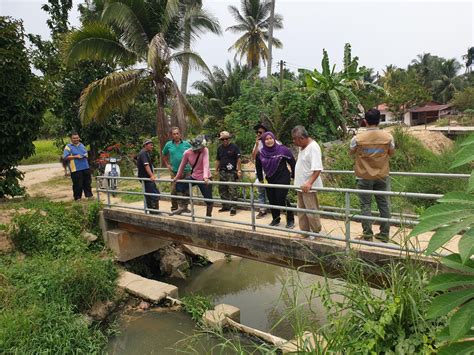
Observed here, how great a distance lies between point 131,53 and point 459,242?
11.9m

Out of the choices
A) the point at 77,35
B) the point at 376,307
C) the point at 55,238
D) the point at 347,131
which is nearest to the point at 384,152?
the point at 376,307

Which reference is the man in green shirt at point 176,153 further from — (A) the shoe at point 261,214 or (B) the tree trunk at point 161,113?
(B) the tree trunk at point 161,113

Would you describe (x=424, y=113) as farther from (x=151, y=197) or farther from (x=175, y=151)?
(x=175, y=151)

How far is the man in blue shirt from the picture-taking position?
861 centimetres

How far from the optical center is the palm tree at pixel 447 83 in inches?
1903

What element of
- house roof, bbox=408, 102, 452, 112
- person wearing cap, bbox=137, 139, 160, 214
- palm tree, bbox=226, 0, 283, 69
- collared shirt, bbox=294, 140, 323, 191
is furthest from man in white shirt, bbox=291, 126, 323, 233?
house roof, bbox=408, 102, 452, 112

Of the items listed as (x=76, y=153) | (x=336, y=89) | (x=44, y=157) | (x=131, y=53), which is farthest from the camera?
(x=44, y=157)

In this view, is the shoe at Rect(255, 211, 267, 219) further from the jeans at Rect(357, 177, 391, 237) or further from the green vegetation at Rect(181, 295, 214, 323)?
the jeans at Rect(357, 177, 391, 237)

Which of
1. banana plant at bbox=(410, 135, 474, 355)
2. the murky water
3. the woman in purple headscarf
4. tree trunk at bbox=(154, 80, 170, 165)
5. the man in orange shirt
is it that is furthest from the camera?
tree trunk at bbox=(154, 80, 170, 165)

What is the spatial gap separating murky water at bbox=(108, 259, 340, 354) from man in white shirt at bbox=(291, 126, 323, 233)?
0.76 meters

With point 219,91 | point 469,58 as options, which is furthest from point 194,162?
point 469,58

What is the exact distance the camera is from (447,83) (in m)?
48.7

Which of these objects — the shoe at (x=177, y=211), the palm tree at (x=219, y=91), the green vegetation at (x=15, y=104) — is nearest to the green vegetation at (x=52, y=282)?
the green vegetation at (x=15, y=104)

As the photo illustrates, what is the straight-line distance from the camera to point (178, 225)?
22.8 feet
